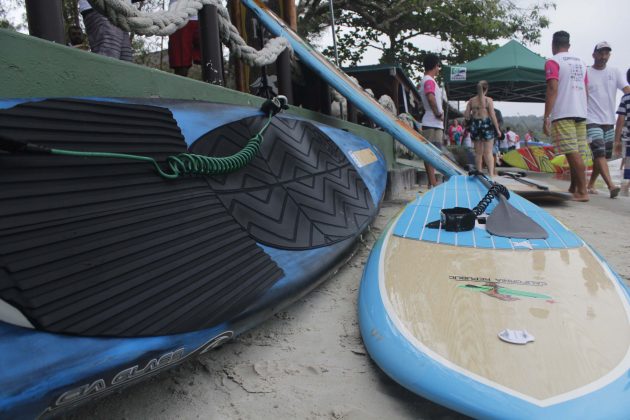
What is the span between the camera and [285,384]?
1064 mm

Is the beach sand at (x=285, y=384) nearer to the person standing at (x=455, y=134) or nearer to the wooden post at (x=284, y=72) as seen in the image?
the wooden post at (x=284, y=72)

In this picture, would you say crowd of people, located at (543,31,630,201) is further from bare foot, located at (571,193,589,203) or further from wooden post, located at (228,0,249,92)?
wooden post, located at (228,0,249,92)

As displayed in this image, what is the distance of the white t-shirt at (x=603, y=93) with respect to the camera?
407 cm

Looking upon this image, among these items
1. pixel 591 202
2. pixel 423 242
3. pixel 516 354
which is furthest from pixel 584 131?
pixel 516 354

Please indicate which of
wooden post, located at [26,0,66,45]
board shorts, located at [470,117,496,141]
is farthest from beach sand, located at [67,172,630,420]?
board shorts, located at [470,117,496,141]

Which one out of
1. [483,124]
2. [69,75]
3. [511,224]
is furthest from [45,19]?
[483,124]

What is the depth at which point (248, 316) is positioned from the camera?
1126 mm

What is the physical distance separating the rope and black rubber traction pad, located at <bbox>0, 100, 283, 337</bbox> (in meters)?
0.46

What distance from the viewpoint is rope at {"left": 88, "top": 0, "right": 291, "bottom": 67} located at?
1.52 m

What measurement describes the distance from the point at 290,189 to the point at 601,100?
12.9ft

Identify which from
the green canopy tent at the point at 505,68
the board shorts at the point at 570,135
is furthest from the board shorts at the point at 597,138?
the green canopy tent at the point at 505,68

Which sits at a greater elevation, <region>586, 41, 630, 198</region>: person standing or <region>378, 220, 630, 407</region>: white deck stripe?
<region>586, 41, 630, 198</region>: person standing

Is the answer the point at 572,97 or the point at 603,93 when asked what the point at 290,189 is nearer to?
the point at 572,97

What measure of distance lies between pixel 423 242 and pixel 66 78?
1422 millimetres
